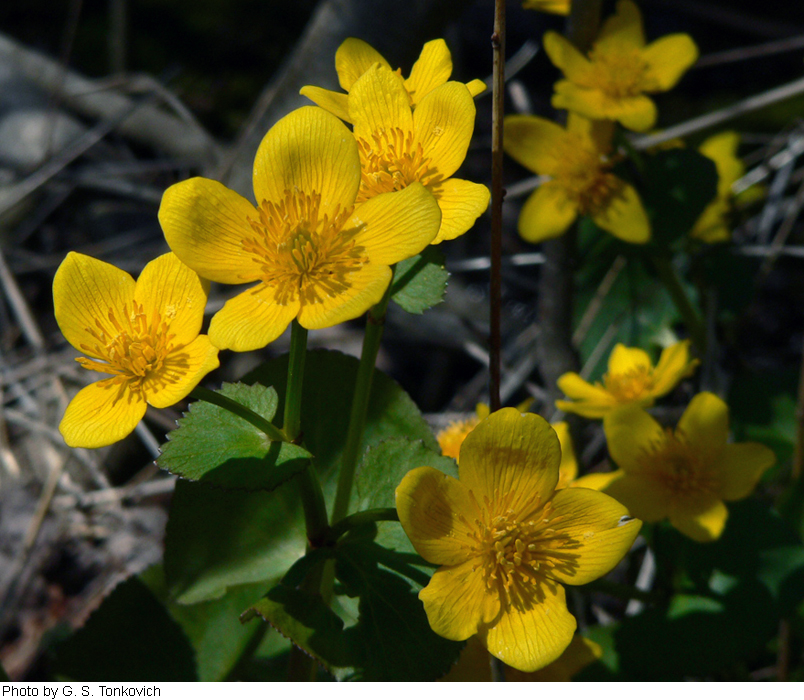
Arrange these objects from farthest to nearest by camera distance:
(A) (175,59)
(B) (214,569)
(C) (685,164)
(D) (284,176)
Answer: (A) (175,59) < (C) (685,164) < (B) (214,569) < (D) (284,176)

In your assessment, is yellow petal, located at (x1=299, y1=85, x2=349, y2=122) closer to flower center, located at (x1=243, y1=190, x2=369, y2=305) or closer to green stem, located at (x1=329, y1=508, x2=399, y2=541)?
flower center, located at (x1=243, y1=190, x2=369, y2=305)

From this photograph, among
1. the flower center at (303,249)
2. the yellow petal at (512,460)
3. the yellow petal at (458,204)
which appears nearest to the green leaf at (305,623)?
the yellow petal at (512,460)

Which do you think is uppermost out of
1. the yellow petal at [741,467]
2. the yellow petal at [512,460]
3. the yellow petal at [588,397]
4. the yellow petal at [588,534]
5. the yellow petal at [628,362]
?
the yellow petal at [512,460]

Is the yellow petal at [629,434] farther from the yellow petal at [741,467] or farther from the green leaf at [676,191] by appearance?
the green leaf at [676,191]

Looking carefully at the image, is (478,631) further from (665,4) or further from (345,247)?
(665,4)

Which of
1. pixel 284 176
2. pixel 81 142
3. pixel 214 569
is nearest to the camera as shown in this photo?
pixel 284 176

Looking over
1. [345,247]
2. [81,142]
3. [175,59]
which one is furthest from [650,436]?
[175,59]

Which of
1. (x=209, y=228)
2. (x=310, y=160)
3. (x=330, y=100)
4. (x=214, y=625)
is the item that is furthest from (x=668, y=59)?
(x=214, y=625)

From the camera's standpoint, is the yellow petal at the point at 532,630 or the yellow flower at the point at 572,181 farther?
the yellow flower at the point at 572,181
